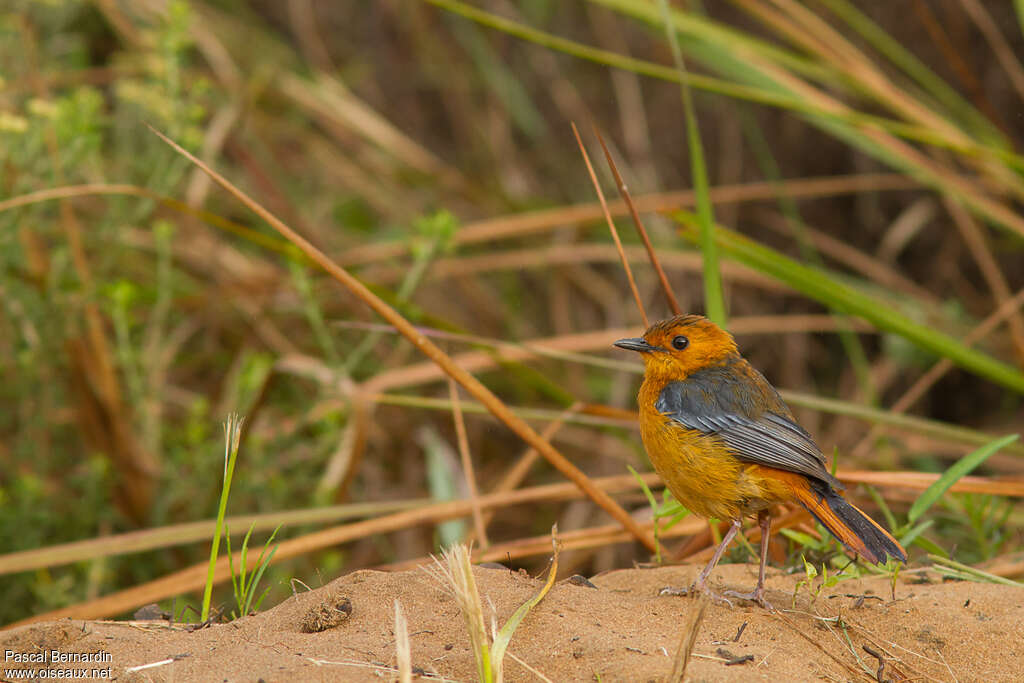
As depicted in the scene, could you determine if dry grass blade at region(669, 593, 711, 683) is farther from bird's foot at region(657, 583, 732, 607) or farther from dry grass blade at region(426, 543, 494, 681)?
bird's foot at region(657, 583, 732, 607)

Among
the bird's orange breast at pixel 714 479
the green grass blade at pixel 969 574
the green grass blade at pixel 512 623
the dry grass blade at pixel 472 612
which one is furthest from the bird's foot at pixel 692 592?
the dry grass blade at pixel 472 612

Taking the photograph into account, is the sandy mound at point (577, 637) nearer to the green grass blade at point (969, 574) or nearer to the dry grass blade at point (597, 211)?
the green grass blade at point (969, 574)

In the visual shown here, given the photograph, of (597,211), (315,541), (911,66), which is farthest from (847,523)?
(911,66)

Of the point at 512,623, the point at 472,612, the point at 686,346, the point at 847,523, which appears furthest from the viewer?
the point at 686,346

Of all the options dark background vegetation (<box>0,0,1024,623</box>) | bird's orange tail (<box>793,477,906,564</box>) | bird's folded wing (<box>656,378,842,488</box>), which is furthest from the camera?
dark background vegetation (<box>0,0,1024,623</box>)

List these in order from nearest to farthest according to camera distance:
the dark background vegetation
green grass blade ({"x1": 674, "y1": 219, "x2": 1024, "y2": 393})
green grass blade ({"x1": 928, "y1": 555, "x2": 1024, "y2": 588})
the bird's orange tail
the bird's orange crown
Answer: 1. the bird's orange tail
2. green grass blade ({"x1": 928, "y1": 555, "x2": 1024, "y2": 588})
3. the bird's orange crown
4. green grass blade ({"x1": 674, "y1": 219, "x2": 1024, "y2": 393})
5. the dark background vegetation

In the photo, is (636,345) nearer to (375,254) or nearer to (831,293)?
(831,293)

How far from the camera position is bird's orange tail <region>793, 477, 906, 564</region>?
2719 mm

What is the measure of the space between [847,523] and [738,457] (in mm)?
371

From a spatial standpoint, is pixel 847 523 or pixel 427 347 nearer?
pixel 847 523

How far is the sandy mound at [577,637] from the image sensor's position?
2.31 m

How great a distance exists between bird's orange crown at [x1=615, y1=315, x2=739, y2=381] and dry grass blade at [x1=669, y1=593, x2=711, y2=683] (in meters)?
1.55

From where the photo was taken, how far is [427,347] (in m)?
3.25

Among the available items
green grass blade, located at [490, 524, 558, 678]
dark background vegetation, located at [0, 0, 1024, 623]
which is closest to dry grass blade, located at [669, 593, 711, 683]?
green grass blade, located at [490, 524, 558, 678]
